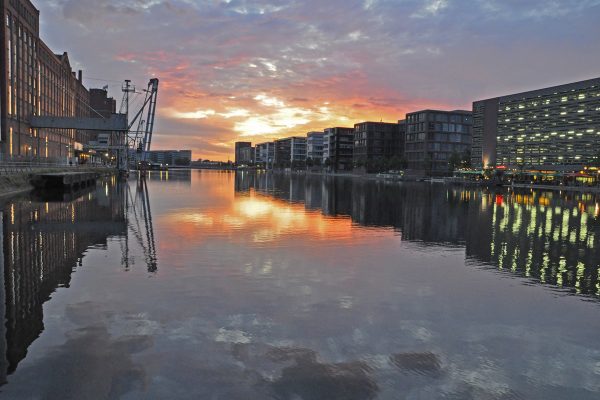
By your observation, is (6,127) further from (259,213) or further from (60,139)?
(259,213)

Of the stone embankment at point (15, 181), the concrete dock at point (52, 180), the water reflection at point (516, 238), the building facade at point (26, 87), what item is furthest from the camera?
the building facade at point (26, 87)

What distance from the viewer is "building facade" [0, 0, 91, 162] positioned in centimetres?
8262

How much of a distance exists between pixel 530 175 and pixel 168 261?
180 meters

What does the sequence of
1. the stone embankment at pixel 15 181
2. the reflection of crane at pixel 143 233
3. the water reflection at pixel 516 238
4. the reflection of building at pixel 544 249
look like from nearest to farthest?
the reflection of building at pixel 544 249 → the reflection of crane at pixel 143 233 → the water reflection at pixel 516 238 → the stone embankment at pixel 15 181

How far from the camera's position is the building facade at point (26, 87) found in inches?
3253

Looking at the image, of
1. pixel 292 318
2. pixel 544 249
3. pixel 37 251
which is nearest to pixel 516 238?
pixel 544 249

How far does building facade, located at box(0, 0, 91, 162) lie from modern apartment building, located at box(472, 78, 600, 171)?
15048 cm

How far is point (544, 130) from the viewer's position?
17538 cm

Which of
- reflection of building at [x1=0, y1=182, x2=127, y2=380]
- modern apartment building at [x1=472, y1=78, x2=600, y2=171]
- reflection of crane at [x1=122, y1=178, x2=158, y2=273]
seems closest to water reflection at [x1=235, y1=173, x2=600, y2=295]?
reflection of crane at [x1=122, y1=178, x2=158, y2=273]

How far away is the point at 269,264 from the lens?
1930cm

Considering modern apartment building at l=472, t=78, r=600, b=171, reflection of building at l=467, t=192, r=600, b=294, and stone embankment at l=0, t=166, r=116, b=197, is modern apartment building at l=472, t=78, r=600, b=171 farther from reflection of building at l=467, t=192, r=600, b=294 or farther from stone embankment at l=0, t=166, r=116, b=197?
stone embankment at l=0, t=166, r=116, b=197

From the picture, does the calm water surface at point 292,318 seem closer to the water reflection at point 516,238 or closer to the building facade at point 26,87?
the water reflection at point 516,238

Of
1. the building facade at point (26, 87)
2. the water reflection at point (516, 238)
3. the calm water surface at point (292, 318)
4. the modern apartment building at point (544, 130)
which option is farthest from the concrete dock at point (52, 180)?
the modern apartment building at point (544, 130)

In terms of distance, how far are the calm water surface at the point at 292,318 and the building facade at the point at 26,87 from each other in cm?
5476
